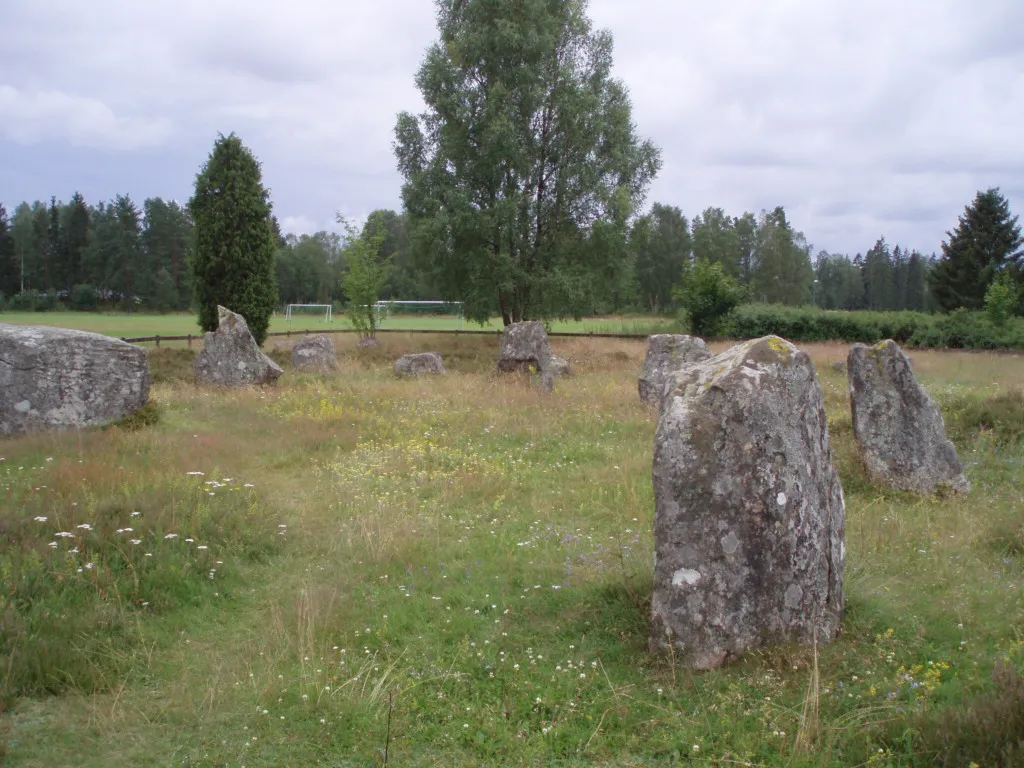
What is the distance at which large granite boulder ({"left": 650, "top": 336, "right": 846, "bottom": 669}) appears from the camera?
16.8 feet

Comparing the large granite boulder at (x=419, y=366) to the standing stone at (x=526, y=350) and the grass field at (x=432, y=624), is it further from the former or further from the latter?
the grass field at (x=432, y=624)

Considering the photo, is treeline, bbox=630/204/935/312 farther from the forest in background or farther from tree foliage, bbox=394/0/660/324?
tree foliage, bbox=394/0/660/324

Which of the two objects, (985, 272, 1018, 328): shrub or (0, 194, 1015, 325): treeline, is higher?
(0, 194, 1015, 325): treeline

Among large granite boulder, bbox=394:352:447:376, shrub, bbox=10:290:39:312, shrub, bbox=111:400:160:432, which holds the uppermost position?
shrub, bbox=10:290:39:312

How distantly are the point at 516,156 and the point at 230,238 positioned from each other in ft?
42.3

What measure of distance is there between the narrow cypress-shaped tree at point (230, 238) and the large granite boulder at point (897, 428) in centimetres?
2166

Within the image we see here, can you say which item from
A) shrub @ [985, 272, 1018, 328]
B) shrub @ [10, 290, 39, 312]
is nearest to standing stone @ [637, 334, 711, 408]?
shrub @ [985, 272, 1018, 328]

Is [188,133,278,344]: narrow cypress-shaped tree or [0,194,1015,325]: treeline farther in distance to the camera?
[0,194,1015,325]: treeline

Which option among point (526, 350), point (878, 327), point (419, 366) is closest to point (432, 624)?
point (526, 350)

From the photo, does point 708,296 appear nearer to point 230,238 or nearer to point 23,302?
point 230,238

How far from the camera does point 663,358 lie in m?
17.6

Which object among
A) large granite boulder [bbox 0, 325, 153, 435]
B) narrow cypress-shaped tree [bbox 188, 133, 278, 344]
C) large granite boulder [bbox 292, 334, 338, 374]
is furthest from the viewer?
narrow cypress-shaped tree [bbox 188, 133, 278, 344]

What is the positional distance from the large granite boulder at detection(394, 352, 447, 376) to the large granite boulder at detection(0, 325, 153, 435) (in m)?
9.47

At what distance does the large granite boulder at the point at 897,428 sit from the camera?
998cm
